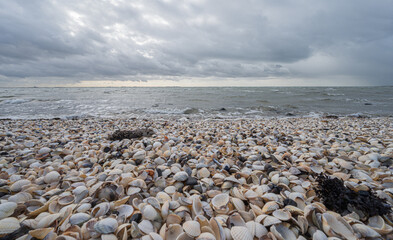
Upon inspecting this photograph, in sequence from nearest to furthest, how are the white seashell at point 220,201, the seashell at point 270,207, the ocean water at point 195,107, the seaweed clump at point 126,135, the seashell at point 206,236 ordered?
the seashell at point 206,236 < the seashell at point 270,207 < the white seashell at point 220,201 < the seaweed clump at point 126,135 < the ocean water at point 195,107

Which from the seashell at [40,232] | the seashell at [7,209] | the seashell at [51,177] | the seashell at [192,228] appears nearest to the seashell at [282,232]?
the seashell at [192,228]

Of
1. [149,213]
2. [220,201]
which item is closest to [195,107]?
[220,201]

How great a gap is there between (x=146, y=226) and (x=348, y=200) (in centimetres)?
184

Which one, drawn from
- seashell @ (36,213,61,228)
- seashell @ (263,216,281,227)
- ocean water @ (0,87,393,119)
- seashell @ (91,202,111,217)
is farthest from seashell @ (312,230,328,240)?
ocean water @ (0,87,393,119)

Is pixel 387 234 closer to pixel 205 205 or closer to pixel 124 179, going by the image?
pixel 205 205

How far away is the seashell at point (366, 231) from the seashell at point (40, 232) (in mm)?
2347

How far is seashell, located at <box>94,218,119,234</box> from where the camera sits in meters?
1.30

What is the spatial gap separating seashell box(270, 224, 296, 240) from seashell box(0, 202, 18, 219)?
7.21 feet

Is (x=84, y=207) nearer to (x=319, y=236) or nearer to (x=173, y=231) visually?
(x=173, y=231)

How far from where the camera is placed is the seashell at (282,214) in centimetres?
143

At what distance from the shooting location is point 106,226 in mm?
1327

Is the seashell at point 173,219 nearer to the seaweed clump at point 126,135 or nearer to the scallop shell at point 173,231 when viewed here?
the scallop shell at point 173,231

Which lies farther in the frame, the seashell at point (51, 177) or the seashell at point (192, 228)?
the seashell at point (51, 177)

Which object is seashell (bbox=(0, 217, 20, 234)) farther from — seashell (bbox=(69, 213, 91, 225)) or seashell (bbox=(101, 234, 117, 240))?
seashell (bbox=(101, 234, 117, 240))
